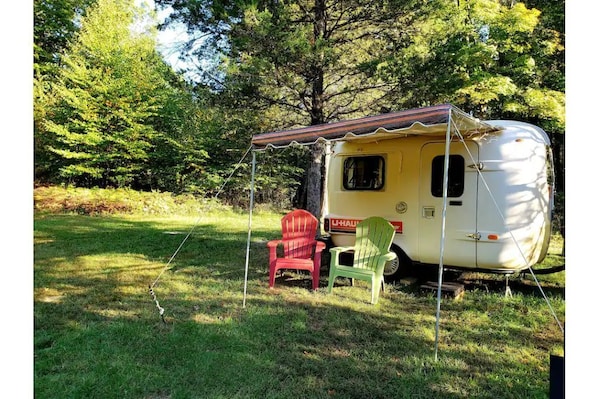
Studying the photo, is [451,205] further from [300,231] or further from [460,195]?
[300,231]

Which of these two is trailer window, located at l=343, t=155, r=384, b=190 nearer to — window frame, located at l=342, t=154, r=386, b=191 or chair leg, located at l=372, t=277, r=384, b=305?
window frame, located at l=342, t=154, r=386, b=191

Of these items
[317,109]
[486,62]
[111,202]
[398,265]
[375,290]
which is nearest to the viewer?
[375,290]

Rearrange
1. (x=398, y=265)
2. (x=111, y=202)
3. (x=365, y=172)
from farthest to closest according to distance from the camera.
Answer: (x=111, y=202), (x=365, y=172), (x=398, y=265)

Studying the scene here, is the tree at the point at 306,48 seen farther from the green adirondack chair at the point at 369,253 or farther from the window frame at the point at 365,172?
the green adirondack chair at the point at 369,253

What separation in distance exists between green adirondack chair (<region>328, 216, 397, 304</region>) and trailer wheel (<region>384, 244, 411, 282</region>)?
1.51 ft

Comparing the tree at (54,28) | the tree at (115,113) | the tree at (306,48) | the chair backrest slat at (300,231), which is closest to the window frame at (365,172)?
the chair backrest slat at (300,231)

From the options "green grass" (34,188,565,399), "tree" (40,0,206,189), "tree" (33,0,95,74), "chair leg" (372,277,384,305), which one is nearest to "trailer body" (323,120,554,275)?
"green grass" (34,188,565,399)

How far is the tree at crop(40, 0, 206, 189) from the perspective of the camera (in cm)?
1396

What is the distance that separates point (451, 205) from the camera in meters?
4.77

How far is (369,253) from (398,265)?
69 cm

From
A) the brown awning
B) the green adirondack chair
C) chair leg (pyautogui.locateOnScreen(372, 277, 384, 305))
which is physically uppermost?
the brown awning

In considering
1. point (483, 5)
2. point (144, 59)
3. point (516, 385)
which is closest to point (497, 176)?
point (516, 385)

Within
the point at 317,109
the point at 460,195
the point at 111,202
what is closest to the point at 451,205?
the point at 460,195
